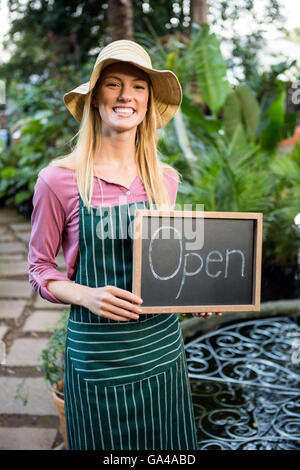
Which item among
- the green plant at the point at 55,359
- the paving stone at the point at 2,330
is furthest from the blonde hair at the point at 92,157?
the paving stone at the point at 2,330

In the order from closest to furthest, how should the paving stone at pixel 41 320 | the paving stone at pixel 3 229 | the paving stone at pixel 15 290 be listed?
the paving stone at pixel 41 320 → the paving stone at pixel 15 290 → the paving stone at pixel 3 229

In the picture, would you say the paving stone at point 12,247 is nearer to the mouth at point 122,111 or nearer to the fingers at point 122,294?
the mouth at point 122,111

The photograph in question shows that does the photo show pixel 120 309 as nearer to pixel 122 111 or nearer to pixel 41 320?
pixel 122 111

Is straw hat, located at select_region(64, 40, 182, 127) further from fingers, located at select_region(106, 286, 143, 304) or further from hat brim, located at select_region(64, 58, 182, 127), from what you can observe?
fingers, located at select_region(106, 286, 143, 304)

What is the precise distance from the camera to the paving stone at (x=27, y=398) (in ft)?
8.99

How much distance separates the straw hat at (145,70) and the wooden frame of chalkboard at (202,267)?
1.44 ft

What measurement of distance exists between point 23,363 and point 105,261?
6.83 ft

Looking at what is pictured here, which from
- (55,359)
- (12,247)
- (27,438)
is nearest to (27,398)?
(27,438)

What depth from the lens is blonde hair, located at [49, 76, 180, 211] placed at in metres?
1.41

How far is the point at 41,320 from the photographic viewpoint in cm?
390

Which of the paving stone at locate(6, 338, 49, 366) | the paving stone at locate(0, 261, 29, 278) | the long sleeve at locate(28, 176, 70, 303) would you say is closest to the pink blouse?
the long sleeve at locate(28, 176, 70, 303)

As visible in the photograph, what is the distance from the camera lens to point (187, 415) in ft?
5.23

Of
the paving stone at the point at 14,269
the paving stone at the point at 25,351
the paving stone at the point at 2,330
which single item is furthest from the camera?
the paving stone at the point at 14,269

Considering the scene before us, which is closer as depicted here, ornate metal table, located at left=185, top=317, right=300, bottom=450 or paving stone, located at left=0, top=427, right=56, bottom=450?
paving stone, located at left=0, top=427, right=56, bottom=450
